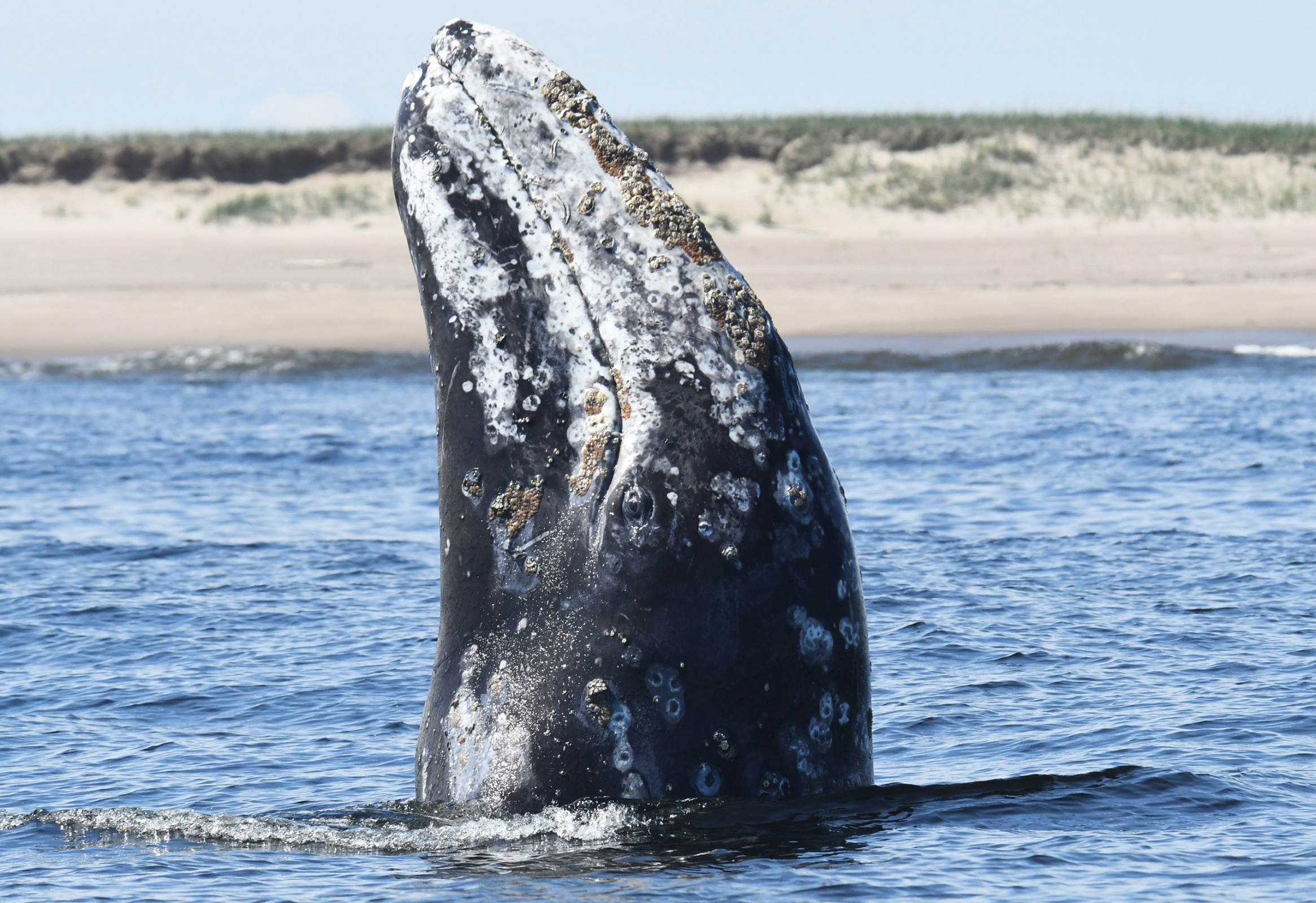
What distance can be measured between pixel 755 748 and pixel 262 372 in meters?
17.5

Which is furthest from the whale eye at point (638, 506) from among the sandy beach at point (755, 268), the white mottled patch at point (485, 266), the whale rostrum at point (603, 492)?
the sandy beach at point (755, 268)

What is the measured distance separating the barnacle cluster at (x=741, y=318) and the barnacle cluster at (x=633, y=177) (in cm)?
9

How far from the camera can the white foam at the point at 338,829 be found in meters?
3.60

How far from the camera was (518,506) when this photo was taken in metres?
3.62

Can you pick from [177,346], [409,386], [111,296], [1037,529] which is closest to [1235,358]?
[409,386]

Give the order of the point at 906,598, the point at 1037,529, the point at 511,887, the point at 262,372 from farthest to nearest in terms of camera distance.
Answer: the point at 262,372 → the point at 1037,529 → the point at 906,598 → the point at 511,887

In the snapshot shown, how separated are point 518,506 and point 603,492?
0.19 metres

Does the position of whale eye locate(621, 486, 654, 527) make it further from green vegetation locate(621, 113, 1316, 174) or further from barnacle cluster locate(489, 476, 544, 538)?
green vegetation locate(621, 113, 1316, 174)

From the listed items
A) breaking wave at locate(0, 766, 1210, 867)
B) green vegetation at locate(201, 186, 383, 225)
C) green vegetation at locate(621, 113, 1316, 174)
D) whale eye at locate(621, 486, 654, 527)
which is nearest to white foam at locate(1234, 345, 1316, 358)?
breaking wave at locate(0, 766, 1210, 867)

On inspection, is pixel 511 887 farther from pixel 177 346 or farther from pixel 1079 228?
pixel 1079 228

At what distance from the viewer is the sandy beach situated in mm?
22766

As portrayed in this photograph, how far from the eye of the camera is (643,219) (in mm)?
3717

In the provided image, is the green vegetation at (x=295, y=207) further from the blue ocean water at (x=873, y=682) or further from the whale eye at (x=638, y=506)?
the whale eye at (x=638, y=506)

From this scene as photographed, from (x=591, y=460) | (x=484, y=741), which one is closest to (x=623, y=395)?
(x=591, y=460)
